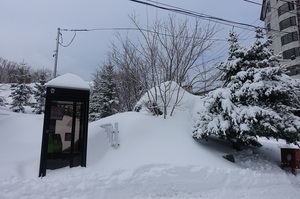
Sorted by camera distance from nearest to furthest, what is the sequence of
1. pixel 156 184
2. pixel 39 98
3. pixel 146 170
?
pixel 156 184, pixel 146 170, pixel 39 98

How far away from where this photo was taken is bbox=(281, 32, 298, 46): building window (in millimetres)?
28900

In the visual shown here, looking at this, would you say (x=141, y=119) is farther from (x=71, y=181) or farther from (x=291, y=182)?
(x=291, y=182)

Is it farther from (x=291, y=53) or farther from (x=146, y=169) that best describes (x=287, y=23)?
(x=146, y=169)

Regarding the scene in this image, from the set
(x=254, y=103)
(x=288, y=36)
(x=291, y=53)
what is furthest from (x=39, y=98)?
(x=288, y=36)

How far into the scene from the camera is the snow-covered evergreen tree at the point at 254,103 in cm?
634

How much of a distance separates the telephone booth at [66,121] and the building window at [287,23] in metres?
32.0

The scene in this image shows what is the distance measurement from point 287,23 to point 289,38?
2112 mm

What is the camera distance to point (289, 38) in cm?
2959

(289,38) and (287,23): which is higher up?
(287,23)

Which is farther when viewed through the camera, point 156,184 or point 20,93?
point 20,93

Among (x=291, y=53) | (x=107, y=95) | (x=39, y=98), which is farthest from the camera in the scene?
(x=291, y=53)

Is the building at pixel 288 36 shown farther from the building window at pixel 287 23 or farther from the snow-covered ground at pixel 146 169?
the snow-covered ground at pixel 146 169

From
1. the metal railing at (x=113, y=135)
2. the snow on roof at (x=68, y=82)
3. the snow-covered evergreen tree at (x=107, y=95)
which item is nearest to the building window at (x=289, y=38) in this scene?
the snow-covered evergreen tree at (x=107, y=95)

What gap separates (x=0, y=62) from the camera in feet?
128
